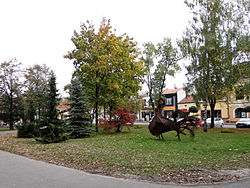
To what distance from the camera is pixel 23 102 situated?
3650 centimetres

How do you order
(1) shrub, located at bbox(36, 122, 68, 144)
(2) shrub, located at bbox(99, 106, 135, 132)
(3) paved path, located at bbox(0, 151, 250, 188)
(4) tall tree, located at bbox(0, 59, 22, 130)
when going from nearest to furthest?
(3) paved path, located at bbox(0, 151, 250, 188) → (1) shrub, located at bbox(36, 122, 68, 144) → (2) shrub, located at bbox(99, 106, 135, 132) → (4) tall tree, located at bbox(0, 59, 22, 130)

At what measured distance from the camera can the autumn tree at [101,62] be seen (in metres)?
20.2

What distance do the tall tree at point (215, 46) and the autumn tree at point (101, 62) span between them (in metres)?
6.10

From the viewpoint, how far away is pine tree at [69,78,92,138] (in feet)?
56.6

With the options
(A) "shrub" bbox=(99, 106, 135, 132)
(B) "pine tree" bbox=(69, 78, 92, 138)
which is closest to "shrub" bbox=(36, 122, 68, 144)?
(B) "pine tree" bbox=(69, 78, 92, 138)

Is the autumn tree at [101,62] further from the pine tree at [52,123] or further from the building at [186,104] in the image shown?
the building at [186,104]

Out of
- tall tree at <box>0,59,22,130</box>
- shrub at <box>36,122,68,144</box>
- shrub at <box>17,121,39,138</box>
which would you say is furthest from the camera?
tall tree at <box>0,59,22,130</box>

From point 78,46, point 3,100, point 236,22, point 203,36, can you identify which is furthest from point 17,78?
point 236,22

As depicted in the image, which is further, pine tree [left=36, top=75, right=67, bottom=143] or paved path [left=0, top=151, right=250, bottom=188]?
pine tree [left=36, top=75, right=67, bottom=143]

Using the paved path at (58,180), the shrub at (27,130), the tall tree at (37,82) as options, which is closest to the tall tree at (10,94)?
the tall tree at (37,82)

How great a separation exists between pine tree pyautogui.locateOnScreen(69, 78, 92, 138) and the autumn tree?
250cm

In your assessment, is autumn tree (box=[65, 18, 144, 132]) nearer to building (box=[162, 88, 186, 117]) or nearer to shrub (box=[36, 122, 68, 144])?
shrub (box=[36, 122, 68, 144])

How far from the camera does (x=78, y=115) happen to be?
57.0 feet

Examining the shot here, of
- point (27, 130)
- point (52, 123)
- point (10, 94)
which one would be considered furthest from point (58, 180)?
point (10, 94)
